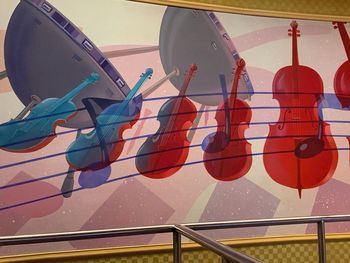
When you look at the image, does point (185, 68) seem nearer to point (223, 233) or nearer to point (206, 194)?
point (206, 194)

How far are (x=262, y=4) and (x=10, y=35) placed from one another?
2.33m

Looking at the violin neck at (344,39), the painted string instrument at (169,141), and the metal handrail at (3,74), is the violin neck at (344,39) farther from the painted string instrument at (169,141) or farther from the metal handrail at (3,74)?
the metal handrail at (3,74)

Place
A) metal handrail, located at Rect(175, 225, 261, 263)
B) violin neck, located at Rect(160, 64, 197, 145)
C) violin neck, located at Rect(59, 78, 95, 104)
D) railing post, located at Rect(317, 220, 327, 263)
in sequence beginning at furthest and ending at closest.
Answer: violin neck, located at Rect(160, 64, 197, 145) < violin neck, located at Rect(59, 78, 95, 104) < railing post, located at Rect(317, 220, 327, 263) < metal handrail, located at Rect(175, 225, 261, 263)

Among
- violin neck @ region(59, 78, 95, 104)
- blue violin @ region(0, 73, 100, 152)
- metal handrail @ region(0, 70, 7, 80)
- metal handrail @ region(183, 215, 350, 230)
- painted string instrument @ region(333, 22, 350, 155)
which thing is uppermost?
painted string instrument @ region(333, 22, 350, 155)

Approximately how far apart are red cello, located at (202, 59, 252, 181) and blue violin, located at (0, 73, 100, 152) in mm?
1235

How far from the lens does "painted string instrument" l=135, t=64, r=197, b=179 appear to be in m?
3.40

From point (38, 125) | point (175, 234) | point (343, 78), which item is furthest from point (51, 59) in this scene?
point (343, 78)

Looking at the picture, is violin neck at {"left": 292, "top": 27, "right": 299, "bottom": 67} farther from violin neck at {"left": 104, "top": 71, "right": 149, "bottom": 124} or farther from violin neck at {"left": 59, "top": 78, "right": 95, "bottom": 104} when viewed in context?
violin neck at {"left": 59, "top": 78, "right": 95, "bottom": 104}

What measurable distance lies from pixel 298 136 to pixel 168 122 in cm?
133

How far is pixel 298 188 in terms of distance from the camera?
151 inches

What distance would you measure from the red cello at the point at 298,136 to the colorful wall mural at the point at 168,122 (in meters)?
0.01

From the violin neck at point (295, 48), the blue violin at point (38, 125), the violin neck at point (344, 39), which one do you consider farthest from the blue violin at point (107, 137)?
the violin neck at point (344, 39)

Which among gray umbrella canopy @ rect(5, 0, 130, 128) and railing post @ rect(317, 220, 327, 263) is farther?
gray umbrella canopy @ rect(5, 0, 130, 128)

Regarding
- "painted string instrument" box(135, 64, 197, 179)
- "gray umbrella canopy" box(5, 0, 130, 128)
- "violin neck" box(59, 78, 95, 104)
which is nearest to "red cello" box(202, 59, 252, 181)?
"painted string instrument" box(135, 64, 197, 179)
